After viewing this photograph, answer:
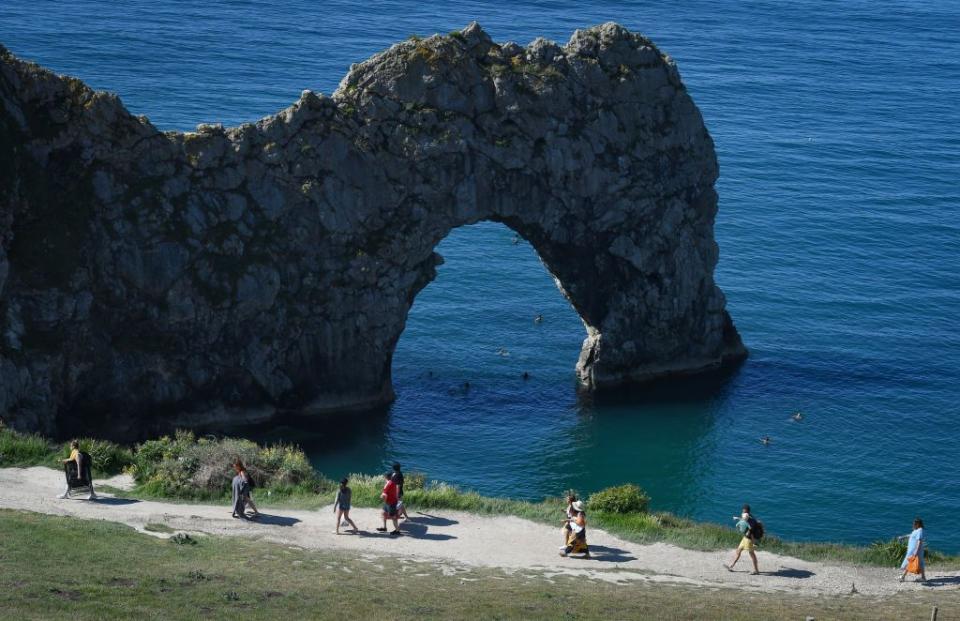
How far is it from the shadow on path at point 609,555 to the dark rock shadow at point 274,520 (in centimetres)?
1153

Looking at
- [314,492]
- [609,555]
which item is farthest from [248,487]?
[609,555]

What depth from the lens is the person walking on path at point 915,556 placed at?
171 ft

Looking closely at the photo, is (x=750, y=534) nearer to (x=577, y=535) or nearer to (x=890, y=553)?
(x=577, y=535)

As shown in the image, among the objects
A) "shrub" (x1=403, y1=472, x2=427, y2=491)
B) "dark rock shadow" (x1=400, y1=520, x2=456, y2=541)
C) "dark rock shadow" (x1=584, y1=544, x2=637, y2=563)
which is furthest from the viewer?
"shrub" (x1=403, y1=472, x2=427, y2=491)

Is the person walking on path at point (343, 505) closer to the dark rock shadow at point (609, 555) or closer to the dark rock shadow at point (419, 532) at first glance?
the dark rock shadow at point (419, 532)

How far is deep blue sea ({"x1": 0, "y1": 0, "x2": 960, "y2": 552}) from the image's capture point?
262 feet

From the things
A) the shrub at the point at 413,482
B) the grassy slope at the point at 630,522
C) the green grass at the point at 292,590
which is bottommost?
the green grass at the point at 292,590

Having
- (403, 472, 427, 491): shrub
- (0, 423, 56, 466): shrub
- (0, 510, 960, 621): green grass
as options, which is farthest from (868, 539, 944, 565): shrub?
(0, 423, 56, 466): shrub

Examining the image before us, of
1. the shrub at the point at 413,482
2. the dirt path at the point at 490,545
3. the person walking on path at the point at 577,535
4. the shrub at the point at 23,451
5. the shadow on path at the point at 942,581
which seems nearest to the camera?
the dirt path at the point at 490,545

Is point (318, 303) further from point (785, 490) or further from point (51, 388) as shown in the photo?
point (785, 490)

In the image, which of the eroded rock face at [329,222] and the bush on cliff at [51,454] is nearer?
the bush on cliff at [51,454]

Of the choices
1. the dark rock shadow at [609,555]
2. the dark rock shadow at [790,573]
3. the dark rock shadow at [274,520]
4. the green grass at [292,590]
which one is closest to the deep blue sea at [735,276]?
the dark rock shadow at [790,573]

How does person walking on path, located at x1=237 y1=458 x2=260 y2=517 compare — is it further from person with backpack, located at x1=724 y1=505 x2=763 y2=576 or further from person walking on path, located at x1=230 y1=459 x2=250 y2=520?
person with backpack, located at x1=724 y1=505 x2=763 y2=576

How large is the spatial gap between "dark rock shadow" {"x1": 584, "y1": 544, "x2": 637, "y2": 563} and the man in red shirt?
747 centimetres
